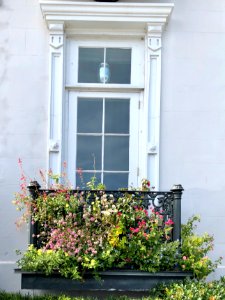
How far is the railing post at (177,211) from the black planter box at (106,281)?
1.46 feet

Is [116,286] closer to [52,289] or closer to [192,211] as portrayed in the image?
[52,289]

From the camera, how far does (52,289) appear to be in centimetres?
788

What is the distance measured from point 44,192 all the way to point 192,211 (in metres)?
1.90

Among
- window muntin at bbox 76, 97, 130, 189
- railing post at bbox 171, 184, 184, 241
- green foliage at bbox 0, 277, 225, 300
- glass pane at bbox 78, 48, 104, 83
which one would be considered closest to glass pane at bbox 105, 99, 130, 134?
window muntin at bbox 76, 97, 130, 189

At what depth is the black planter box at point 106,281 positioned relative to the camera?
7832 millimetres

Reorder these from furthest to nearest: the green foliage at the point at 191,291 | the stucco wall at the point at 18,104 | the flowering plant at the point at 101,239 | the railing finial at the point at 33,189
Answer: the stucco wall at the point at 18,104 < the railing finial at the point at 33,189 < the flowering plant at the point at 101,239 < the green foliage at the point at 191,291

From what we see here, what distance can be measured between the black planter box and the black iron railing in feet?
1.34

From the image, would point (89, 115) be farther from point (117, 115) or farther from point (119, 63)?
point (119, 63)

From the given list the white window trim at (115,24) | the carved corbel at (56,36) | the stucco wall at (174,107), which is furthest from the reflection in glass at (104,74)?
the stucco wall at (174,107)

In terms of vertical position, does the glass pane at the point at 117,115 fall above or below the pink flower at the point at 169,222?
above

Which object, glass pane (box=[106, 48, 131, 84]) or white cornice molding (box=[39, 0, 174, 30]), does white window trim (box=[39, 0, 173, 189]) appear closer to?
white cornice molding (box=[39, 0, 174, 30])

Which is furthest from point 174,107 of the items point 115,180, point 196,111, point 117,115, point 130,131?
point 115,180

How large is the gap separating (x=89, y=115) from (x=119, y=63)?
775 mm

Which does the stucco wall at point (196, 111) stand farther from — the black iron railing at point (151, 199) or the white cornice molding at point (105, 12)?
the black iron railing at point (151, 199)
